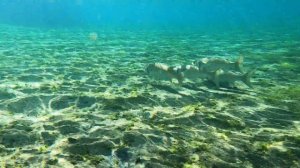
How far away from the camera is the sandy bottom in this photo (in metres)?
6.97

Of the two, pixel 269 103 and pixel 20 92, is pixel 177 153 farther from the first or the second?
pixel 20 92

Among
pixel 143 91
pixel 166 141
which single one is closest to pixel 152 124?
pixel 166 141

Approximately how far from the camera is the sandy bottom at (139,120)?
6.97 meters

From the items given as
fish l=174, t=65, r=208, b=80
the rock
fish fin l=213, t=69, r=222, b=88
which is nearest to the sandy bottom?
the rock

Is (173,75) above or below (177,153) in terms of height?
above

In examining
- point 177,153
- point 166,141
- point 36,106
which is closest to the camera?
point 177,153

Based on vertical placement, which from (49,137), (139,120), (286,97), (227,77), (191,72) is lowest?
(286,97)

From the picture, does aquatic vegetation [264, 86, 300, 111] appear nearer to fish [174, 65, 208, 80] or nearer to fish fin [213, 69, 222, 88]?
fish fin [213, 69, 222, 88]

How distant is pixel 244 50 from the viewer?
24188 mm

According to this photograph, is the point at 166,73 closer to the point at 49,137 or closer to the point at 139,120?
the point at 139,120

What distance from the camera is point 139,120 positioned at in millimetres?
9055

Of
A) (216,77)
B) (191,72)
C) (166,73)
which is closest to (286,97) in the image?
(216,77)

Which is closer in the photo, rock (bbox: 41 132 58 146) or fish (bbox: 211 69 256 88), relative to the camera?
rock (bbox: 41 132 58 146)

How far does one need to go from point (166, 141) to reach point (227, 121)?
2.15m
